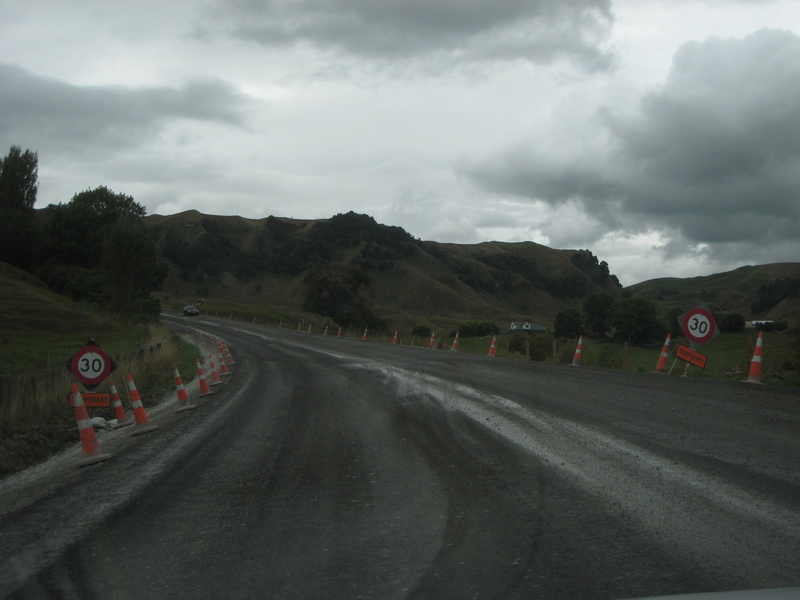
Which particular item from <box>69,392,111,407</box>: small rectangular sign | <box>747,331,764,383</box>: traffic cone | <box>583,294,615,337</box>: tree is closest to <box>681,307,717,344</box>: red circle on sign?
<box>747,331,764,383</box>: traffic cone

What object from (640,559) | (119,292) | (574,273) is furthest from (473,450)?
(574,273)

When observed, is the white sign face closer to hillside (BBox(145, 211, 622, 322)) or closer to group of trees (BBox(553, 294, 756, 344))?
group of trees (BBox(553, 294, 756, 344))

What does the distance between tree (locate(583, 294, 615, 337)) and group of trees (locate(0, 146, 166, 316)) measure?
36.9m

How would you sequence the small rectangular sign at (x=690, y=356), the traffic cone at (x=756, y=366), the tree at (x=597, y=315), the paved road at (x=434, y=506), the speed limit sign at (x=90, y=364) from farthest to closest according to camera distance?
the tree at (x=597, y=315) → the small rectangular sign at (x=690, y=356) → the traffic cone at (x=756, y=366) → the speed limit sign at (x=90, y=364) → the paved road at (x=434, y=506)

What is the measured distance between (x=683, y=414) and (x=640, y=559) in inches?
235

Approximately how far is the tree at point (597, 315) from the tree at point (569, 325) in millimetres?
760

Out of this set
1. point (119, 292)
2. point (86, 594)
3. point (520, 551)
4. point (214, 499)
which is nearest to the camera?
point (86, 594)

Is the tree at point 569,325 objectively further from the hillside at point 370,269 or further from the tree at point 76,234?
the hillside at point 370,269

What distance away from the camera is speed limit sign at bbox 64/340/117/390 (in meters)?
12.2

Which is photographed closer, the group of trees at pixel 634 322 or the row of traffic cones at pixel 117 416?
the row of traffic cones at pixel 117 416

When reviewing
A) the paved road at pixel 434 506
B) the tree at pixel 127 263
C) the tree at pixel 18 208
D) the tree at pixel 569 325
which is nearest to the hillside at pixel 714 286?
the tree at pixel 569 325

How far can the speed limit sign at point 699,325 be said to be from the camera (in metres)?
15.5

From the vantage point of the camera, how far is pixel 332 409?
12164 millimetres

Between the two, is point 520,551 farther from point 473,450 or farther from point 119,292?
point 119,292
